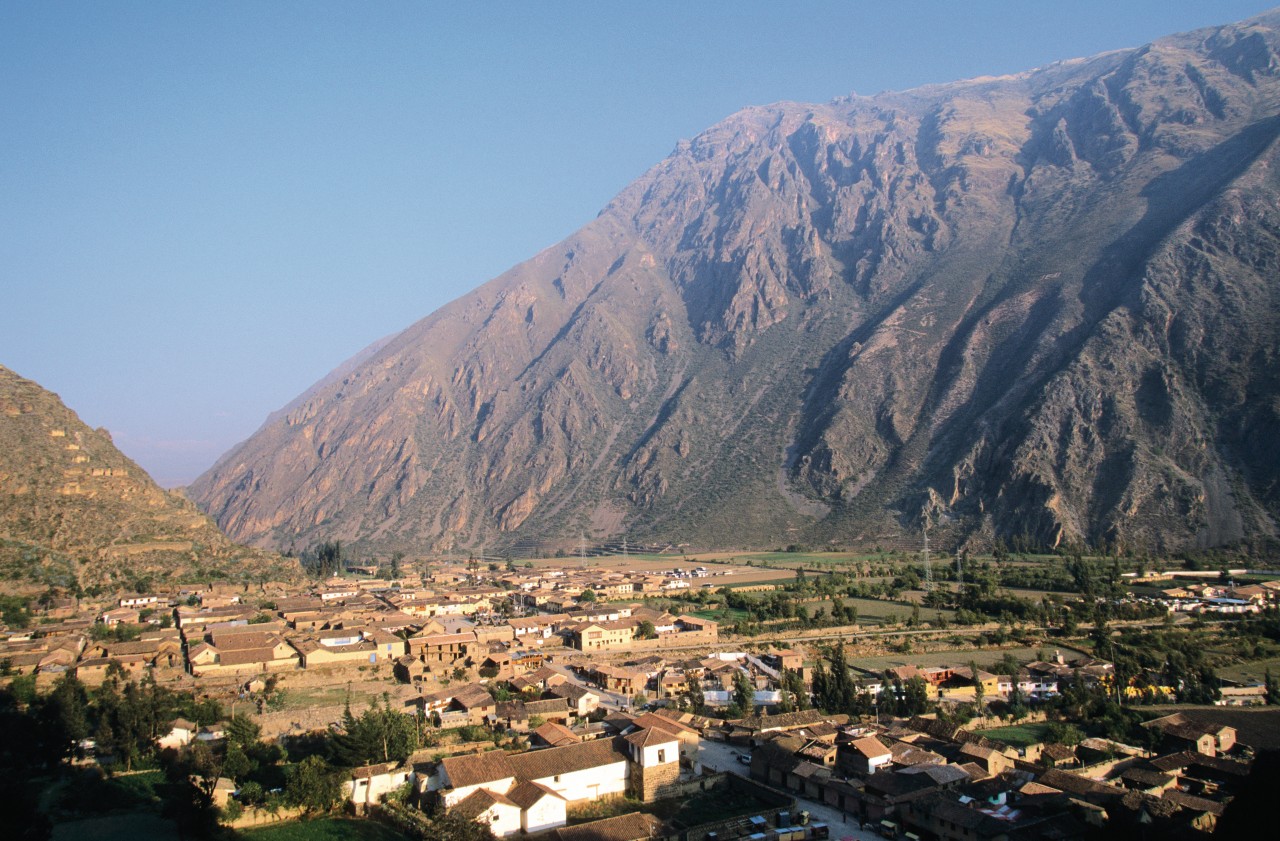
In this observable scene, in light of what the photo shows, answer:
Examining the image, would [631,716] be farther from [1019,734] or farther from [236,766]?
[1019,734]

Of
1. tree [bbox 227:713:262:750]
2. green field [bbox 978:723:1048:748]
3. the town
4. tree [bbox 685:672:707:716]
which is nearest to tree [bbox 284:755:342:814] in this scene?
the town

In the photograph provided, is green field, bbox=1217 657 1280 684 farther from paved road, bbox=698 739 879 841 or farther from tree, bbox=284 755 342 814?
tree, bbox=284 755 342 814

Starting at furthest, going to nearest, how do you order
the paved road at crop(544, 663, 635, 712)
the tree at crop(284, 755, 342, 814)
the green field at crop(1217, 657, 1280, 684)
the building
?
the green field at crop(1217, 657, 1280, 684), the paved road at crop(544, 663, 635, 712), the tree at crop(284, 755, 342, 814), the building

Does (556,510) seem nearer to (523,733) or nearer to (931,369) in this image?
(931,369)

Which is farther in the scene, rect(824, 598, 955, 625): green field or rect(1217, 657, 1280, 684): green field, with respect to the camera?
rect(824, 598, 955, 625): green field

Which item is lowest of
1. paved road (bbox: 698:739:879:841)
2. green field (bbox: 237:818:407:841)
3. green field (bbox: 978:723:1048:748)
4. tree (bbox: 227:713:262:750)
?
green field (bbox: 978:723:1048:748)

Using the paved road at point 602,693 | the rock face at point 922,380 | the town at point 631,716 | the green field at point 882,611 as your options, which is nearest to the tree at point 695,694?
the town at point 631,716

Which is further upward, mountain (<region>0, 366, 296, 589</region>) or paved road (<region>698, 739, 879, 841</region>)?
mountain (<region>0, 366, 296, 589</region>)

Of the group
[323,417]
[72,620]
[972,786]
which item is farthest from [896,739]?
[323,417]
